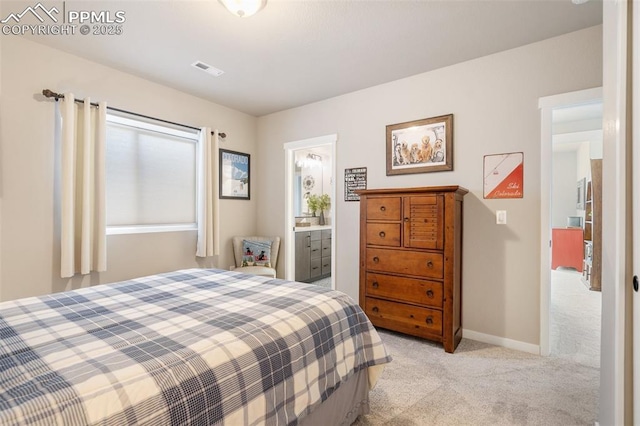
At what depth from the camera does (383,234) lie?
2887 mm

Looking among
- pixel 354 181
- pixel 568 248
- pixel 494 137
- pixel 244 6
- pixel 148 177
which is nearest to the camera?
pixel 244 6

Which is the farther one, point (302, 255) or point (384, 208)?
point (302, 255)

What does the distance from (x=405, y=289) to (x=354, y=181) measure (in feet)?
4.65

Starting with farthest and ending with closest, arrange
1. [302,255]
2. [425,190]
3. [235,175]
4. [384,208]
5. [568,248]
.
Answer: [568,248]
[302,255]
[235,175]
[384,208]
[425,190]

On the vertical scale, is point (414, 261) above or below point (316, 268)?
above

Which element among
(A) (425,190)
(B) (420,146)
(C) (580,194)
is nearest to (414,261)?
(A) (425,190)

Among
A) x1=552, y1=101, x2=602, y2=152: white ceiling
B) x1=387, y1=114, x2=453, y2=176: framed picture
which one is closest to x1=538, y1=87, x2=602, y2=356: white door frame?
x1=387, y1=114, x2=453, y2=176: framed picture

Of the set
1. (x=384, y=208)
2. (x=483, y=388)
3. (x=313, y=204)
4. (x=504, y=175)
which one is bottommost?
(x=483, y=388)

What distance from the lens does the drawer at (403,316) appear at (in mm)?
2621

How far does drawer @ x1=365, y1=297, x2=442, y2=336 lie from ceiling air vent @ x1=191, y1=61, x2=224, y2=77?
2.74 m

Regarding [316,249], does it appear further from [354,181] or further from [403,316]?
[403,316]

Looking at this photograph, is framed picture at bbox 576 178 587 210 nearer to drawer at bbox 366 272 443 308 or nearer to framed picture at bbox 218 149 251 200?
drawer at bbox 366 272 443 308

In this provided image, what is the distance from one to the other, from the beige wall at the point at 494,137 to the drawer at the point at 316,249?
6.63 ft

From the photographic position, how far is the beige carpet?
1.76 m
